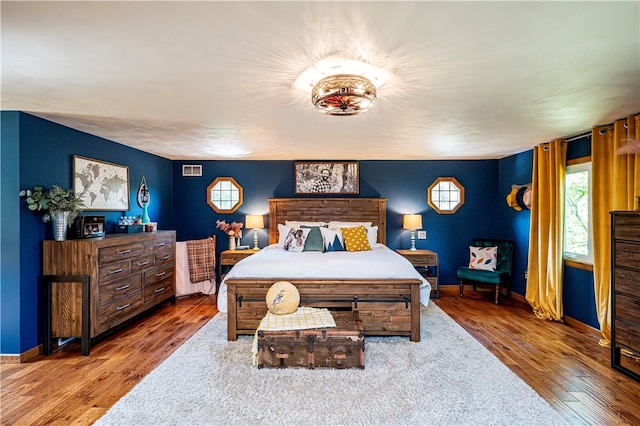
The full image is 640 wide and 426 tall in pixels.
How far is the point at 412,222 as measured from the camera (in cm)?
559

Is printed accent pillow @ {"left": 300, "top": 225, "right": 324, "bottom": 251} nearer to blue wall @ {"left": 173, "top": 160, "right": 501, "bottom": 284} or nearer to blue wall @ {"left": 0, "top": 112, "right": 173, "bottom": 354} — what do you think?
blue wall @ {"left": 173, "top": 160, "right": 501, "bottom": 284}

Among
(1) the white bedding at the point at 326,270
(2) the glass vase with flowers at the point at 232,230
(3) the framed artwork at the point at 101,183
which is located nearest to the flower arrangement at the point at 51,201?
(3) the framed artwork at the point at 101,183

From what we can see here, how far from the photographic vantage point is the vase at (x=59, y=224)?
3195mm

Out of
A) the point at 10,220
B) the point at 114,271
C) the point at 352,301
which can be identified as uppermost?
the point at 10,220

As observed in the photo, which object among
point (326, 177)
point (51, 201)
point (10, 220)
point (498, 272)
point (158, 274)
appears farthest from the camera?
point (326, 177)

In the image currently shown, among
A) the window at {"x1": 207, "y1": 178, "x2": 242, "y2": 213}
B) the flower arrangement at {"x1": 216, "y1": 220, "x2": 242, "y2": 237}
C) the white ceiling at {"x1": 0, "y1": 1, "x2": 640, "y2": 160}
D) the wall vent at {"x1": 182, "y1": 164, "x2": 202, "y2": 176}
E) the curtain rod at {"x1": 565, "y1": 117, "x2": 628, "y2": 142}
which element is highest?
the white ceiling at {"x1": 0, "y1": 1, "x2": 640, "y2": 160}

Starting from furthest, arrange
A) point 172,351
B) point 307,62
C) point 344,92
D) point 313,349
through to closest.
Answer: point 172,351 → point 313,349 → point 344,92 → point 307,62

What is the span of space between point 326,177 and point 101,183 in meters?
3.37

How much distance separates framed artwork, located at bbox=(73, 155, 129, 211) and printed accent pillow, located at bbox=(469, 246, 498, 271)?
5.36 m

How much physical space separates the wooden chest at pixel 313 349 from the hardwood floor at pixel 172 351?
1.09m

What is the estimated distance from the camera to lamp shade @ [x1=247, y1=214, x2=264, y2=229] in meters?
5.61

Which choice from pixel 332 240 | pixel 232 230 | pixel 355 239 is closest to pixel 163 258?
pixel 232 230

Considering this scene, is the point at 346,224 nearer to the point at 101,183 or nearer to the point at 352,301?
the point at 352,301

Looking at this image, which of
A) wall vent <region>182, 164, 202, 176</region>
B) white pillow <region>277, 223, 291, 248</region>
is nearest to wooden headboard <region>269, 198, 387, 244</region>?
white pillow <region>277, 223, 291, 248</region>
